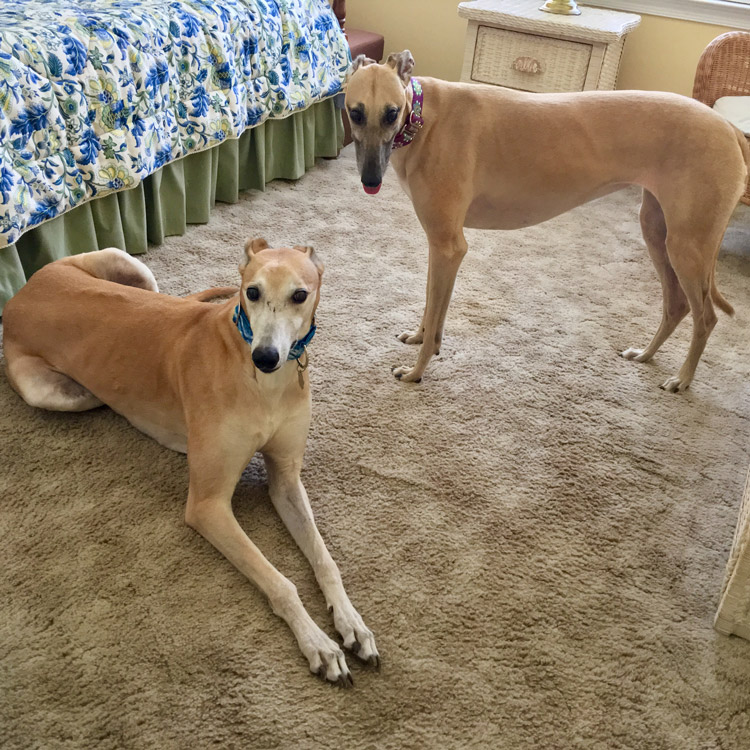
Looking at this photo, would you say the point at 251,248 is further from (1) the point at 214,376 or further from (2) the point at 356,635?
(2) the point at 356,635

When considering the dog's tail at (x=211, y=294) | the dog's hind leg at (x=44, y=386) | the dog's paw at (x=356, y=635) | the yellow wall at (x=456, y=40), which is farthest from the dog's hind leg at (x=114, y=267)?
the yellow wall at (x=456, y=40)

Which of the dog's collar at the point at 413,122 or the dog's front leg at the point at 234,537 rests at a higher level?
the dog's collar at the point at 413,122

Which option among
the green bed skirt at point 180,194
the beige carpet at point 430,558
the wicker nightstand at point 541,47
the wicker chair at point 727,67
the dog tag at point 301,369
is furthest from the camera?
the wicker nightstand at point 541,47

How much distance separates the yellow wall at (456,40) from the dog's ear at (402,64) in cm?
251

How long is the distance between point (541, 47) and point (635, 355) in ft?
5.76

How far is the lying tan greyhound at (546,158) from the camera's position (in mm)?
2027

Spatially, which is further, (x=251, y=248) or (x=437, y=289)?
(x=437, y=289)

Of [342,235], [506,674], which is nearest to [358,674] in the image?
[506,674]

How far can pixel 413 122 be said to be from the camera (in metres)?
2.03

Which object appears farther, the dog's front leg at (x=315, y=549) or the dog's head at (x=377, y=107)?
the dog's head at (x=377, y=107)

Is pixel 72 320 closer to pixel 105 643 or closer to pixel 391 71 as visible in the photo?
pixel 105 643

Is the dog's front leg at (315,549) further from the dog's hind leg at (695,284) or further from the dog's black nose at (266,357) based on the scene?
the dog's hind leg at (695,284)

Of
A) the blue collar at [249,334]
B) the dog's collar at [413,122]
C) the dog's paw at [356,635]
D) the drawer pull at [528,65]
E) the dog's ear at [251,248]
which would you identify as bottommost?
the dog's paw at [356,635]

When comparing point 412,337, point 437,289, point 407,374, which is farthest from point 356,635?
point 412,337
